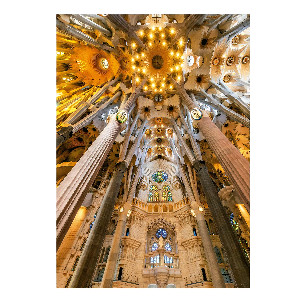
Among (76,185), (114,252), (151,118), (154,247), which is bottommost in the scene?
(114,252)

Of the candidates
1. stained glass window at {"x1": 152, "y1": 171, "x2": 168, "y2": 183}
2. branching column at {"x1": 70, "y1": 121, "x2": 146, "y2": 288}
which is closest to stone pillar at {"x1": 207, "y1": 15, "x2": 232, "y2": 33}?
branching column at {"x1": 70, "y1": 121, "x2": 146, "y2": 288}

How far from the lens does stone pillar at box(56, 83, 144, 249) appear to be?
12.3ft

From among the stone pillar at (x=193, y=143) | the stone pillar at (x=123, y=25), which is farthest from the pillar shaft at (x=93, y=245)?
the stone pillar at (x=123, y=25)

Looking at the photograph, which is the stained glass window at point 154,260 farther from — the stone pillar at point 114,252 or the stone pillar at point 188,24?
the stone pillar at point 188,24

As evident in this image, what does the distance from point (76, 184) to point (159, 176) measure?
47.2 feet

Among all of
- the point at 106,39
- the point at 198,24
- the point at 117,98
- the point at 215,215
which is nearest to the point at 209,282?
the point at 215,215

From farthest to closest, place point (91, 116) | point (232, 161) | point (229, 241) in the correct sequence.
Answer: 1. point (91, 116)
2. point (229, 241)
3. point (232, 161)

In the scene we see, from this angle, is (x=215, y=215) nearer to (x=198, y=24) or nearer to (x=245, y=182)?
(x=245, y=182)

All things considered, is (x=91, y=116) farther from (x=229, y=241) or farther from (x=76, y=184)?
(x=229, y=241)

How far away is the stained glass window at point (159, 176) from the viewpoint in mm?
18281

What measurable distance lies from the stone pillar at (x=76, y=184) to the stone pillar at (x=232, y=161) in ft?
14.0

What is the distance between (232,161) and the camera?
5375 millimetres

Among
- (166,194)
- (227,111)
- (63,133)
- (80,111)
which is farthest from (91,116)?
(166,194)

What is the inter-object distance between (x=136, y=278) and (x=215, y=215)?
7.21 meters
